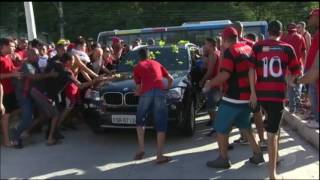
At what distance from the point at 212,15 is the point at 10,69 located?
100ft

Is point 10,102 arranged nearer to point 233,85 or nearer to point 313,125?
point 233,85

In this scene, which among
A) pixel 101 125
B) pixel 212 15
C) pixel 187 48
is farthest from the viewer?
pixel 212 15

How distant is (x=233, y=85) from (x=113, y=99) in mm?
2517

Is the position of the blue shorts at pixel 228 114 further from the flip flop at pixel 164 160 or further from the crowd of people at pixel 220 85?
the flip flop at pixel 164 160

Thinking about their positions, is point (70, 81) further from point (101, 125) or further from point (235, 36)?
point (235, 36)

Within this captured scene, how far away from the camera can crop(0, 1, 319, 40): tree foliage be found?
37.6 meters

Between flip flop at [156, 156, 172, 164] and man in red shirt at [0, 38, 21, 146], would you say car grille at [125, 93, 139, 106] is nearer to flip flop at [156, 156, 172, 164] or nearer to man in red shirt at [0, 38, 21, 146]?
flip flop at [156, 156, 172, 164]

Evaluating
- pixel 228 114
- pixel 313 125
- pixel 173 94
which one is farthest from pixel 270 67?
pixel 313 125

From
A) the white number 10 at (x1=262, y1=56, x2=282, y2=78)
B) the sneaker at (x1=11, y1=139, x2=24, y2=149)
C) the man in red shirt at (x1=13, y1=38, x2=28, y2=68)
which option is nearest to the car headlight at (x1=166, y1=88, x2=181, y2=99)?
the white number 10 at (x1=262, y1=56, x2=282, y2=78)

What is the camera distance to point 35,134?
917 centimetres

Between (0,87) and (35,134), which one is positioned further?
(35,134)

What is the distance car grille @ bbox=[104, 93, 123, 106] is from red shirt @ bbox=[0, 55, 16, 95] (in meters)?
1.55

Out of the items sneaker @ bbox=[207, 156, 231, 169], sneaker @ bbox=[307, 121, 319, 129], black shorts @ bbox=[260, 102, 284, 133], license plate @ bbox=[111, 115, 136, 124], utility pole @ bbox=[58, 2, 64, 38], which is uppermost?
black shorts @ bbox=[260, 102, 284, 133]

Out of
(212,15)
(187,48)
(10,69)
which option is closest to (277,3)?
(212,15)
